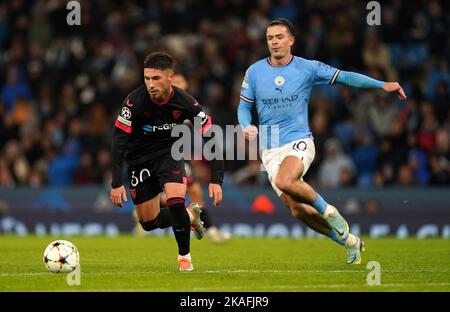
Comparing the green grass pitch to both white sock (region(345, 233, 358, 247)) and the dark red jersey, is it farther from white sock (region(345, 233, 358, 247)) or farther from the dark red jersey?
the dark red jersey

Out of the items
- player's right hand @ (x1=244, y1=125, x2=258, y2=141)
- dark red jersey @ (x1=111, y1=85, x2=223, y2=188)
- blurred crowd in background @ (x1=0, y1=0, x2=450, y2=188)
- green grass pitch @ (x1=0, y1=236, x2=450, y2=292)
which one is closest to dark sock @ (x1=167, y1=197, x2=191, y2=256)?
green grass pitch @ (x1=0, y1=236, x2=450, y2=292)

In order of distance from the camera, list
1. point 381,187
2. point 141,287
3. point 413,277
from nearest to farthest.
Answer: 1. point 141,287
2. point 413,277
3. point 381,187

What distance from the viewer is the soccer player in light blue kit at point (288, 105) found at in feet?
34.3

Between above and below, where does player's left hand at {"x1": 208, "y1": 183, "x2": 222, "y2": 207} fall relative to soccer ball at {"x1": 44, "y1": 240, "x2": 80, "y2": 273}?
above

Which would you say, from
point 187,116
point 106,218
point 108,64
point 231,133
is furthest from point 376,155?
point 187,116

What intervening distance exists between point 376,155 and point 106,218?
17.8 ft

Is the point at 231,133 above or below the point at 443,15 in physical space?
below

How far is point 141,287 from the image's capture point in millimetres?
8219

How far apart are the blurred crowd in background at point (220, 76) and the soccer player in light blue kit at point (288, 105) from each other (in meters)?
7.08

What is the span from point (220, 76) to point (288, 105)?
943 centimetres

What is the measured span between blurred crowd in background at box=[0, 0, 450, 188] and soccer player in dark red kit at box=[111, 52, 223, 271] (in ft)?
25.7

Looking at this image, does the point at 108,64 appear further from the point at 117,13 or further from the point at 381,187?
the point at 381,187

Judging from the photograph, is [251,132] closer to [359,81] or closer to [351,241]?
[359,81]

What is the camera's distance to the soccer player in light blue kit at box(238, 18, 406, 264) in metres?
10.5
